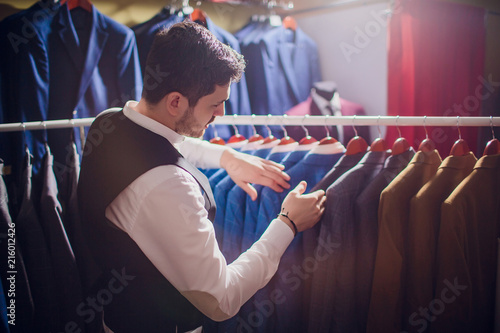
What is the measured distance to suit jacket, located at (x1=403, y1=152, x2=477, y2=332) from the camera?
95 cm

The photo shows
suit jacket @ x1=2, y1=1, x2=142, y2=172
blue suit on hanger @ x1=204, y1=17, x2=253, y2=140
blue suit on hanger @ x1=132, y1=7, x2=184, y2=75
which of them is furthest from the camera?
blue suit on hanger @ x1=204, y1=17, x2=253, y2=140

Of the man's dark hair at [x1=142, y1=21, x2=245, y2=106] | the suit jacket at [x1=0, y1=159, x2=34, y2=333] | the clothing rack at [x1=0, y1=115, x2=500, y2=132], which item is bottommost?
the suit jacket at [x1=0, y1=159, x2=34, y2=333]

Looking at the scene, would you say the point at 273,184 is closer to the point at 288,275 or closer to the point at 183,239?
the point at 288,275

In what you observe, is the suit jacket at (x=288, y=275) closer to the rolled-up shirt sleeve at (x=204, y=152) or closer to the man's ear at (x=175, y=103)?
the rolled-up shirt sleeve at (x=204, y=152)

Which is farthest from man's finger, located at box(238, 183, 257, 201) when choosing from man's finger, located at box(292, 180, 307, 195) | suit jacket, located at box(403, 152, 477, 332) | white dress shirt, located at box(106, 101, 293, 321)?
suit jacket, located at box(403, 152, 477, 332)

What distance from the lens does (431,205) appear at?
959 millimetres

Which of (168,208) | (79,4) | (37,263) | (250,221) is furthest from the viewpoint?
(79,4)

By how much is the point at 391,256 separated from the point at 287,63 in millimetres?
1761

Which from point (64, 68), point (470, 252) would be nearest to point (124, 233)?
point (470, 252)

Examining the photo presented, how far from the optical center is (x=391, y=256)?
0.97 m

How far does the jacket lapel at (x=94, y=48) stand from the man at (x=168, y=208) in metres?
0.90

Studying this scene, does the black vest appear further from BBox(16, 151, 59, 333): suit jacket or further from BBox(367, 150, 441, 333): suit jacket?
BBox(367, 150, 441, 333): suit jacket

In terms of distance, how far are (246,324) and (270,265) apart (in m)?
0.33

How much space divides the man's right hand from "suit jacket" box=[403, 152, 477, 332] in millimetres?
237
